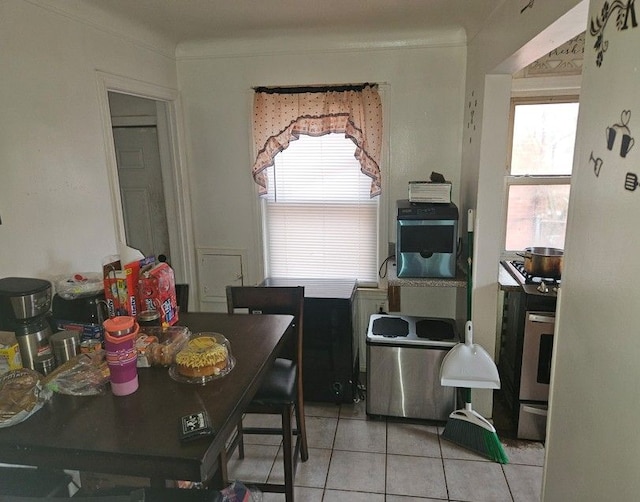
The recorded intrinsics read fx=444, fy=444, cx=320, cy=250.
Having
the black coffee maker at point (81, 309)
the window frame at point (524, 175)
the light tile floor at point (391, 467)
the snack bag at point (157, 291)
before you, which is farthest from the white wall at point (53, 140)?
the window frame at point (524, 175)

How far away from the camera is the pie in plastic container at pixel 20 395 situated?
120 centimetres

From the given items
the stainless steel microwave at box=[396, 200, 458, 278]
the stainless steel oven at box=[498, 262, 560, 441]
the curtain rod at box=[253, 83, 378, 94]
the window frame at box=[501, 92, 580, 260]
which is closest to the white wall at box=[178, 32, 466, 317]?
the curtain rod at box=[253, 83, 378, 94]

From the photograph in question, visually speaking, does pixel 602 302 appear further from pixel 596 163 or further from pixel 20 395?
pixel 20 395

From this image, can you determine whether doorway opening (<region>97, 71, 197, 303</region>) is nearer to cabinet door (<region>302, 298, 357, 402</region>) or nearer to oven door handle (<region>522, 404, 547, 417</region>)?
cabinet door (<region>302, 298, 357, 402</region>)

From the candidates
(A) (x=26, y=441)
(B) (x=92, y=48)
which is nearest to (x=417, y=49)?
(B) (x=92, y=48)

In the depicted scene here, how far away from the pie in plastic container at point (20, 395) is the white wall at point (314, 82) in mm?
2063

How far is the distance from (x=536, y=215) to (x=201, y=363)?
8.33ft

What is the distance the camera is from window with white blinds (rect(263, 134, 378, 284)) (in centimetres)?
311

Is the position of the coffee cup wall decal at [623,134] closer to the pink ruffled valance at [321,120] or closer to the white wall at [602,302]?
the white wall at [602,302]

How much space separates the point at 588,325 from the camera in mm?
1194

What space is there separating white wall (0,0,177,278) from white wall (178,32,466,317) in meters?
0.69

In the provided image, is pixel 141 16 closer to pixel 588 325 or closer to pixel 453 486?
pixel 588 325

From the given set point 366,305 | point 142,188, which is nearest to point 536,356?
point 366,305

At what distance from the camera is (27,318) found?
4.83ft
